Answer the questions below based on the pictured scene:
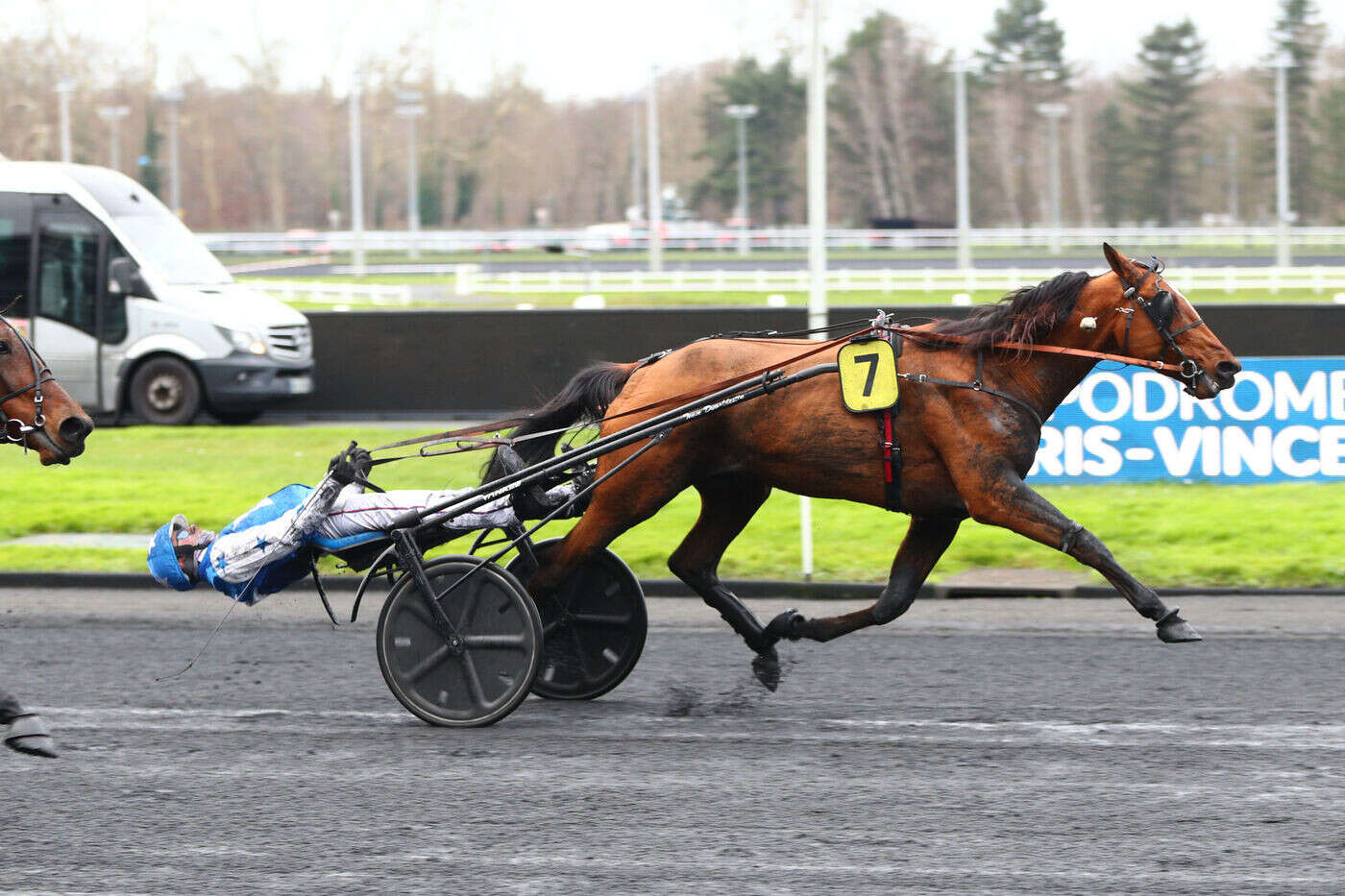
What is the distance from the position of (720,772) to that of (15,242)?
14393 mm

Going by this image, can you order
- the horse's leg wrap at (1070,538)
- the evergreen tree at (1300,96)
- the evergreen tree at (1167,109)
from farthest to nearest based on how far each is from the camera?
the evergreen tree at (1167,109) < the evergreen tree at (1300,96) < the horse's leg wrap at (1070,538)

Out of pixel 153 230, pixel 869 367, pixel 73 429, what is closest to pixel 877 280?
pixel 153 230

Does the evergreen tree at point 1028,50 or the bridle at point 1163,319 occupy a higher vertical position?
the evergreen tree at point 1028,50

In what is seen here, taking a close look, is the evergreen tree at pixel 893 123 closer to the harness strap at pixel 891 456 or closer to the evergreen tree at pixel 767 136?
the evergreen tree at pixel 767 136

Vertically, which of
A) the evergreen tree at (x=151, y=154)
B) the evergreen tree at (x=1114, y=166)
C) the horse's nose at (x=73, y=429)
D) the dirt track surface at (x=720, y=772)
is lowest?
the dirt track surface at (x=720, y=772)

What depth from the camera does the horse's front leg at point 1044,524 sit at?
5.85 metres

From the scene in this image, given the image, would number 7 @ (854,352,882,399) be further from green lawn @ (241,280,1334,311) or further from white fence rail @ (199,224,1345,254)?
white fence rail @ (199,224,1345,254)

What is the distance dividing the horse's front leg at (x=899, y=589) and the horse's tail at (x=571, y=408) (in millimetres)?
1134

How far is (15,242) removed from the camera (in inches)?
696

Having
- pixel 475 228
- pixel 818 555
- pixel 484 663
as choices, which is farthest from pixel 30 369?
pixel 475 228

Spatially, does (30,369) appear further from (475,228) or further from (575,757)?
(475,228)

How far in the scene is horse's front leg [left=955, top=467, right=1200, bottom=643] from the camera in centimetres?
585

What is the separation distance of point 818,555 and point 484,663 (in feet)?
13.4

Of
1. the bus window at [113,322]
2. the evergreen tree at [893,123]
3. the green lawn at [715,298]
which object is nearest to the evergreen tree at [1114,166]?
the evergreen tree at [893,123]
